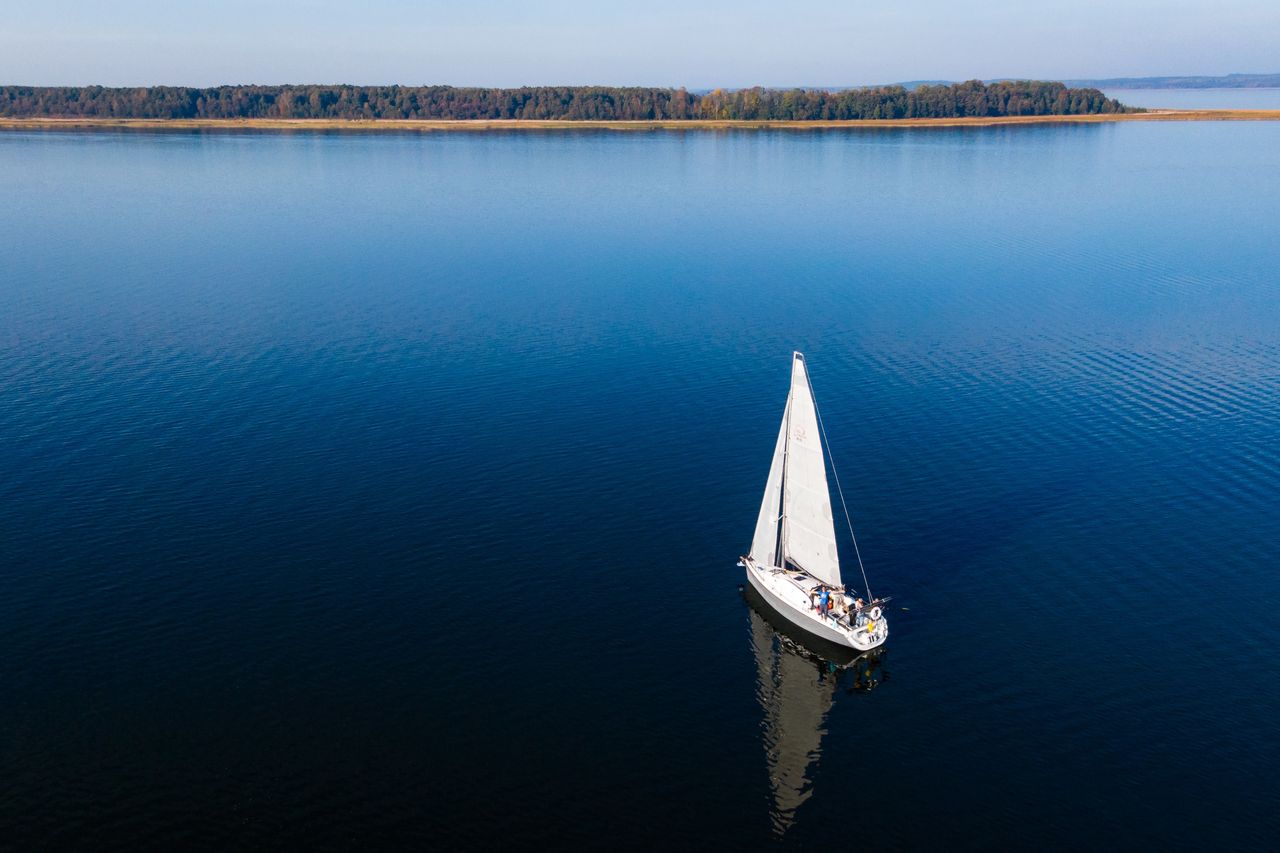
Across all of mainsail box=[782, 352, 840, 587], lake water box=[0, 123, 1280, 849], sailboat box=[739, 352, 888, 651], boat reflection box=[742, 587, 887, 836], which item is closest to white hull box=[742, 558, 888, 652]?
sailboat box=[739, 352, 888, 651]

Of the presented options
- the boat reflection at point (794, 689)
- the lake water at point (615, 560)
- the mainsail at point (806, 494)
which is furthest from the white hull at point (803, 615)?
the mainsail at point (806, 494)

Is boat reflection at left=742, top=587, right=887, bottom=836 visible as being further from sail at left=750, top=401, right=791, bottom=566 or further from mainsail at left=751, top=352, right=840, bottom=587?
mainsail at left=751, top=352, right=840, bottom=587

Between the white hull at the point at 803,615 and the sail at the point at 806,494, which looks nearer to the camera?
the white hull at the point at 803,615

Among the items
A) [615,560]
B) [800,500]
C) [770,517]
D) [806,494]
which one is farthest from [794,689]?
[615,560]

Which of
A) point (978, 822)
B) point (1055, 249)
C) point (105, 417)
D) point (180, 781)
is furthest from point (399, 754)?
point (1055, 249)

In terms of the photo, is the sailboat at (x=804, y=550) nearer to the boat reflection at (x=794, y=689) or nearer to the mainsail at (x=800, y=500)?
the mainsail at (x=800, y=500)
